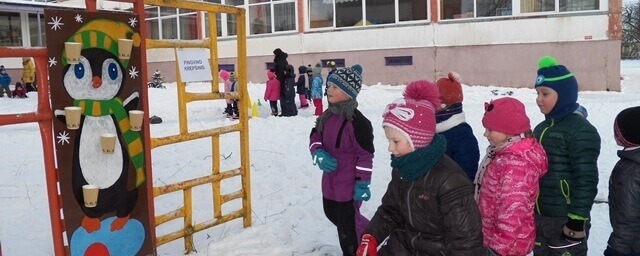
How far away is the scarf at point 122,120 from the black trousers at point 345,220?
56.3 inches

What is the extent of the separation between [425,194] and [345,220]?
1.56m

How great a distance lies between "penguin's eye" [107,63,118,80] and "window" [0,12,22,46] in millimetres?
27151

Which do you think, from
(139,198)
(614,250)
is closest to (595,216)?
(614,250)

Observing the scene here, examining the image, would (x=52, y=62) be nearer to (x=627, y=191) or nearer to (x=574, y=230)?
(x=574, y=230)

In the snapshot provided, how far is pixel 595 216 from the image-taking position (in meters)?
5.47

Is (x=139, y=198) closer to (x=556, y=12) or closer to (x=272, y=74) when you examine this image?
(x=272, y=74)

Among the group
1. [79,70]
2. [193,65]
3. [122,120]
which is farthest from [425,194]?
[193,65]

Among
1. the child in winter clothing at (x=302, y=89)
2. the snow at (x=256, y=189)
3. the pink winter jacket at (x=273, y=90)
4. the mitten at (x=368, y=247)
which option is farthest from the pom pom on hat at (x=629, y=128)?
the child in winter clothing at (x=302, y=89)

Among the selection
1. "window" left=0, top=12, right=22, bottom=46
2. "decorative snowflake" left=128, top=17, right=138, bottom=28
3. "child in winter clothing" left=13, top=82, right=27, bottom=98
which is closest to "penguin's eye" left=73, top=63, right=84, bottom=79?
"decorative snowflake" left=128, top=17, right=138, bottom=28

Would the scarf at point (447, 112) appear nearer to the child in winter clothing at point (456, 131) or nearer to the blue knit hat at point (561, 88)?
the child in winter clothing at point (456, 131)

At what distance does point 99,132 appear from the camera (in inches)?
136

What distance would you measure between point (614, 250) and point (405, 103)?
1714 mm

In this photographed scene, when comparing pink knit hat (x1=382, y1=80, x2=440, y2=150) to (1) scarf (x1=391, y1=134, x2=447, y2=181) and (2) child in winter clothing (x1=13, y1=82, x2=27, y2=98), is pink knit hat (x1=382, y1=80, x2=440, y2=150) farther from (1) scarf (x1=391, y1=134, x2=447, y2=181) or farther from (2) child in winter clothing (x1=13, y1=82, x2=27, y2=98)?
(2) child in winter clothing (x1=13, y1=82, x2=27, y2=98)

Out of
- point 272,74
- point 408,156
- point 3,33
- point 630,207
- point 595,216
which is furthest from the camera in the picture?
point 3,33
